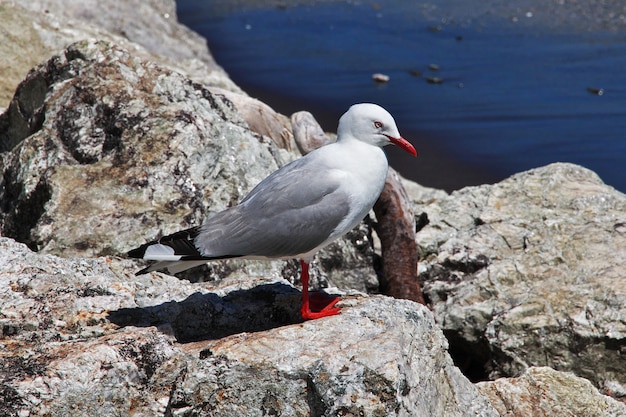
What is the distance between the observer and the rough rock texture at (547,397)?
17.0 feet

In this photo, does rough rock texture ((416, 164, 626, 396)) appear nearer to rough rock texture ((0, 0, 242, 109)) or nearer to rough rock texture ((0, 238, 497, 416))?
rough rock texture ((0, 238, 497, 416))

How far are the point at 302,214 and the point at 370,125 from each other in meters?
0.74

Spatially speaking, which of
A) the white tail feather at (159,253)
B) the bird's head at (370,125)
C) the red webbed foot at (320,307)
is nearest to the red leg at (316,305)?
the red webbed foot at (320,307)

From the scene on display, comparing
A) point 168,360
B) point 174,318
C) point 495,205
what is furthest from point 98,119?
point 495,205

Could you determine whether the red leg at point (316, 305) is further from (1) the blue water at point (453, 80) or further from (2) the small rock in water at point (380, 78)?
(2) the small rock in water at point (380, 78)

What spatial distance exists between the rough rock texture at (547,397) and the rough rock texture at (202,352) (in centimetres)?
45

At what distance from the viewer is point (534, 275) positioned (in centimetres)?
700

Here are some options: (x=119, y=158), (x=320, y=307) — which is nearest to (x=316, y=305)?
(x=320, y=307)

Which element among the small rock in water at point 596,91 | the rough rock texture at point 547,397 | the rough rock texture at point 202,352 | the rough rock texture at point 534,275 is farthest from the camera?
the small rock in water at point 596,91

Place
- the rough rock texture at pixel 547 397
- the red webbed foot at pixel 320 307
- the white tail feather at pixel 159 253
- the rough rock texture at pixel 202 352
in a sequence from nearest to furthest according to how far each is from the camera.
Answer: the rough rock texture at pixel 202 352
the white tail feather at pixel 159 253
the red webbed foot at pixel 320 307
the rough rock texture at pixel 547 397

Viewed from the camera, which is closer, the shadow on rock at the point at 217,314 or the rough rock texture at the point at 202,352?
the rough rock texture at the point at 202,352

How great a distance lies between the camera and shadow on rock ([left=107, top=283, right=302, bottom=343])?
4.75m

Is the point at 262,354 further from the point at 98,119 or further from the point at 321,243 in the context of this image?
the point at 98,119

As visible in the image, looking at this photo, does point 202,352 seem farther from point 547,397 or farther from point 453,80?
point 453,80
